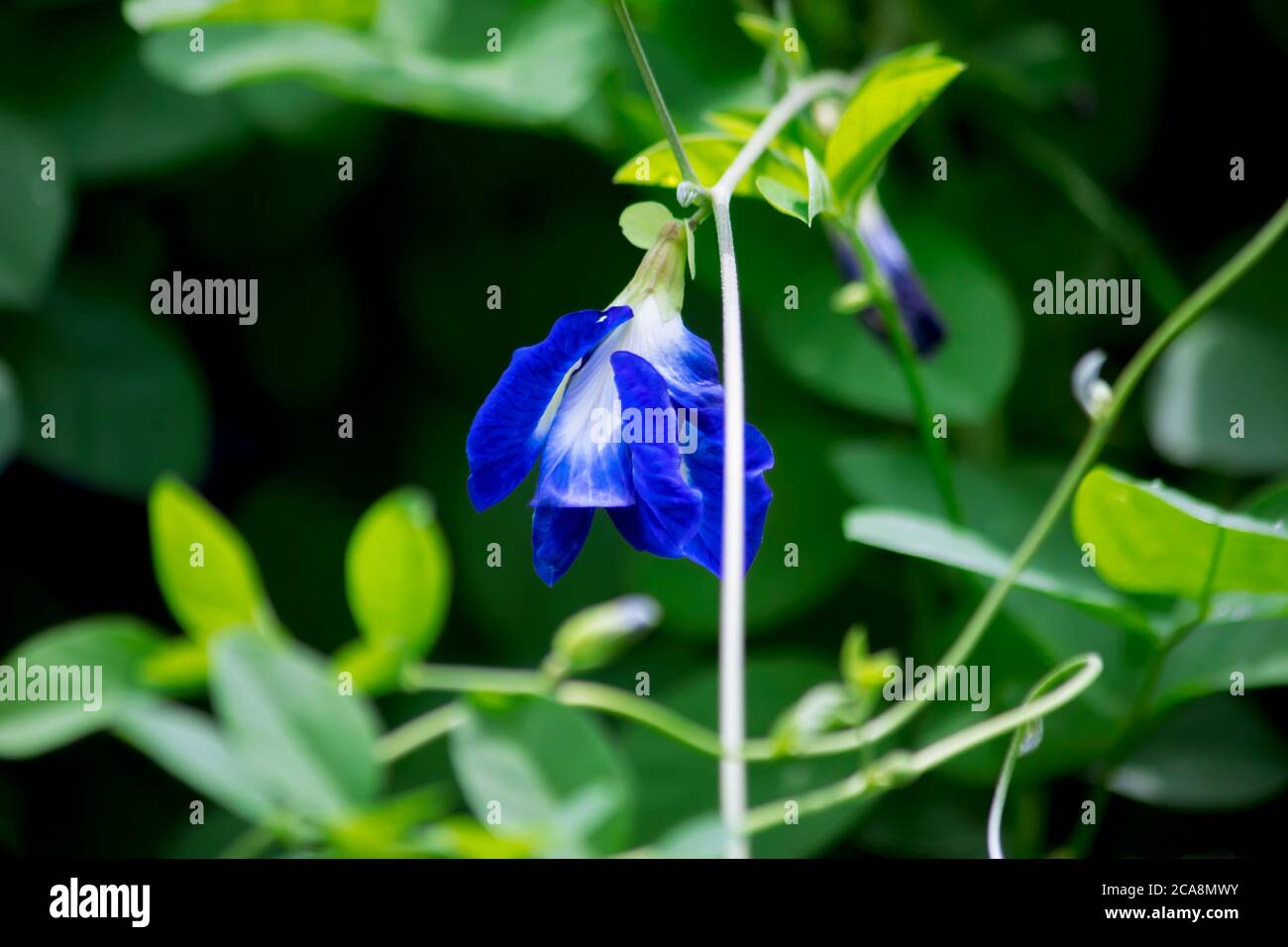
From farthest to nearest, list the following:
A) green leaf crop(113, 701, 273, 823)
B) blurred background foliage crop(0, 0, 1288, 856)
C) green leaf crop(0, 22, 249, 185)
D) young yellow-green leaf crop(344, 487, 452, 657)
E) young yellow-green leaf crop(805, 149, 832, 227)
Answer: green leaf crop(0, 22, 249, 185) < blurred background foliage crop(0, 0, 1288, 856) < young yellow-green leaf crop(344, 487, 452, 657) < green leaf crop(113, 701, 273, 823) < young yellow-green leaf crop(805, 149, 832, 227)

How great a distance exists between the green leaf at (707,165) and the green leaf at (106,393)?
24.9 inches

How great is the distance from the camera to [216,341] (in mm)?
1296

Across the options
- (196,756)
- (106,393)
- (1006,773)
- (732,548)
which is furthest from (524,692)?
(106,393)

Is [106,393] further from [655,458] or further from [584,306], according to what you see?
[655,458]

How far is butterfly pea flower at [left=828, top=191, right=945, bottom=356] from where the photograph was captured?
3.17ft

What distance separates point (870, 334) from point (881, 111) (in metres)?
0.39

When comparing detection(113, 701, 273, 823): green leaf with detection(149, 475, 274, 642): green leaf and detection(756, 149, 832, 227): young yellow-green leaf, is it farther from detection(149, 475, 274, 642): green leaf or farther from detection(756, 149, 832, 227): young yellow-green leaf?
detection(756, 149, 832, 227): young yellow-green leaf

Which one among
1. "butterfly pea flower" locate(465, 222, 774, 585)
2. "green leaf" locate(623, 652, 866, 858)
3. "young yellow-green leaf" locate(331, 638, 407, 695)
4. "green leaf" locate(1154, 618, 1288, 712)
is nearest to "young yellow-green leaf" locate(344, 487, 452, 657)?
"young yellow-green leaf" locate(331, 638, 407, 695)

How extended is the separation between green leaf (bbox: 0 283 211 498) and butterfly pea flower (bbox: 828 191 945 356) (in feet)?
1.92

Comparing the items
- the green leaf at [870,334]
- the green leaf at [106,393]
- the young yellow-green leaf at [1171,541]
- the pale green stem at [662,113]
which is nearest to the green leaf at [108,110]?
the green leaf at [106,393]

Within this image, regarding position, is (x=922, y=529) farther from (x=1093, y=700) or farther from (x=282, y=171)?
(x=282, y=171)

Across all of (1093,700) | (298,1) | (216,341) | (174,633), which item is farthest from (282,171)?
(1093,700)

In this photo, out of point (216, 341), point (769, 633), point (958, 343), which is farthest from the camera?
point (216, 341)
